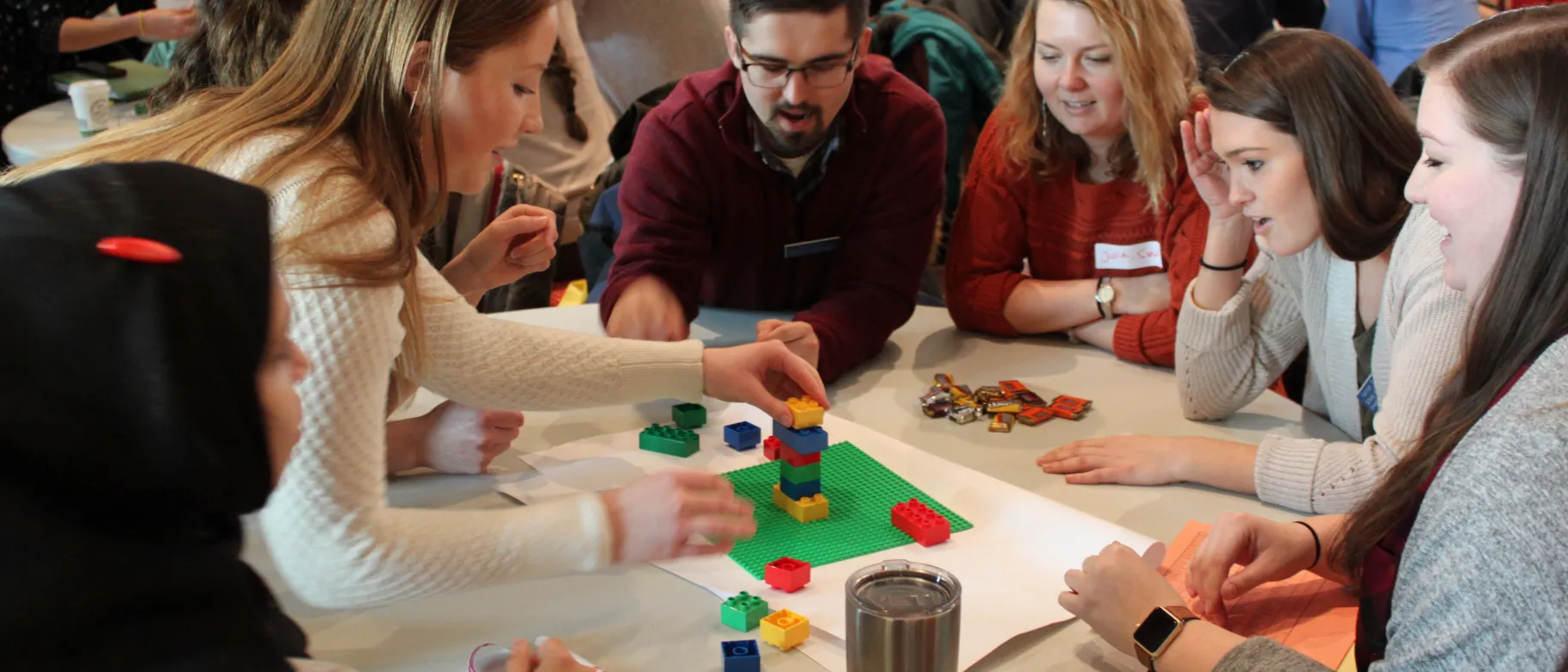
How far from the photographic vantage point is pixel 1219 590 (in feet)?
4.19

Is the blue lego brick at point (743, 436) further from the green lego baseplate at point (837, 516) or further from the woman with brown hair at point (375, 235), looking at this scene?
the woman with brown hair at point (375, 235)

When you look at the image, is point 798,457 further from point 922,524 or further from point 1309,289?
point 1309,289

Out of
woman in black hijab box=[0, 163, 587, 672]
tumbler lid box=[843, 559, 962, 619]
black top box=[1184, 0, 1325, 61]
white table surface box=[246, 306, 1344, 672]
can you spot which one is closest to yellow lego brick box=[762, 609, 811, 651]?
white table surface box=[246, 306, 1344, 672]

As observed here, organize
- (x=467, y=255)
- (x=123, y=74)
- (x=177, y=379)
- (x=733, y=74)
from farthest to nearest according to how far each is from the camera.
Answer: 1. (x=123, y=74)
2. (x=733, y=74)
3. (x=467, y=255)
4. (x=177, y=379)

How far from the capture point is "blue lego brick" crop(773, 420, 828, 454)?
1.44 meters

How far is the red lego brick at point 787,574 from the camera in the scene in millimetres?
1279

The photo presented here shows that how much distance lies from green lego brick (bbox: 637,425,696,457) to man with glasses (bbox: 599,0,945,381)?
36 centimetres

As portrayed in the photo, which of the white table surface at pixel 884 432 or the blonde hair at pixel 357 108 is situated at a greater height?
the blonde hair at pixel 357 108

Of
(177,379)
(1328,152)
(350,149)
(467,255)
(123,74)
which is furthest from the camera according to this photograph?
(123,74)

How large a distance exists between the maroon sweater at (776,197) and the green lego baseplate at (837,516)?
0.49m

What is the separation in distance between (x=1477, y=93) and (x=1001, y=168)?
1162 millimetres

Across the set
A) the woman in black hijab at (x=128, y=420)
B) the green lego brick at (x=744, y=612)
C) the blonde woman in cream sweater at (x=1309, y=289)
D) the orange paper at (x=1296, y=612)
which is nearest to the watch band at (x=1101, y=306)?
the blonde woman in cream sweater at (x=1309, y=289)

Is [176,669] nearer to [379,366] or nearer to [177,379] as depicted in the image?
[177,379]

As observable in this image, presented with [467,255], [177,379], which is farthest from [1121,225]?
[177,379]
